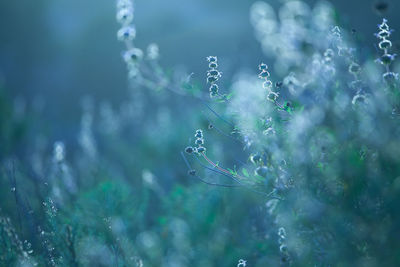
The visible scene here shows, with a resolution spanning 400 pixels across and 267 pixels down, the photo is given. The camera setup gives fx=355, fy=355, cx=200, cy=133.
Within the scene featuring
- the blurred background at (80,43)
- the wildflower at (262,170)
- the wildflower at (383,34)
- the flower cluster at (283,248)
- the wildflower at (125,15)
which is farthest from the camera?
the blurred background at (80,43)

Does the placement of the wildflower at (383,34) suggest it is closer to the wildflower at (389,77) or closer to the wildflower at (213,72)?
the wildflower at (389,77)

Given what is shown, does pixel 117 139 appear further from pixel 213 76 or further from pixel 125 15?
pixel 213 76

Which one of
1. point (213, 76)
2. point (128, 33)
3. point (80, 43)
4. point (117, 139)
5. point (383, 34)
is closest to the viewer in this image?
point (383, 34)

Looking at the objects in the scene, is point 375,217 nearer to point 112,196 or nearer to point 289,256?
point 289,256

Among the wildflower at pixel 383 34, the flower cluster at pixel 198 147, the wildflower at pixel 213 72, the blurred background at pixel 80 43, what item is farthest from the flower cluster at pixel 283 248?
the blurred background at pixel 80 43

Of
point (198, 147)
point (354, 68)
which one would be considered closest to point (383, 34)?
point (354, 68)

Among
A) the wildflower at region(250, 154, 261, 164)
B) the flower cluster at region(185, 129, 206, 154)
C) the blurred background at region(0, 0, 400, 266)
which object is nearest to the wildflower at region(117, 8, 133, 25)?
the blurred background at region(0, 0, 400, 266)

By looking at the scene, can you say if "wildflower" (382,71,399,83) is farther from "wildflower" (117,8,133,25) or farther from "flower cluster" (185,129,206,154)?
"wildflower" (117,8,133,25)

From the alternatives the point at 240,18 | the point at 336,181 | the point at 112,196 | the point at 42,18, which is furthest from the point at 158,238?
the point at 42,18

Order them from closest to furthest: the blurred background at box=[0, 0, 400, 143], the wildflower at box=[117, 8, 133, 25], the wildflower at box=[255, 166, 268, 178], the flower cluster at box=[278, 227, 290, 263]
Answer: the wildflower at box=[255, 166, 268, 178], the flower cluster at box=[278, 227, 290, 263], the wildflower at box=[117, 8, 133, 25], the blurred background at box=[0, 0, 400, 143]

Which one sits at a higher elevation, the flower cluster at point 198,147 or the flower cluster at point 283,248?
the flower cluster at point 198,147

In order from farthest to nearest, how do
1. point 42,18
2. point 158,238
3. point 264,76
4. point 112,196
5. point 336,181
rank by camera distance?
point 42,18 < point 158,238 < point 112,196 < point 264,76 < point 336,181
